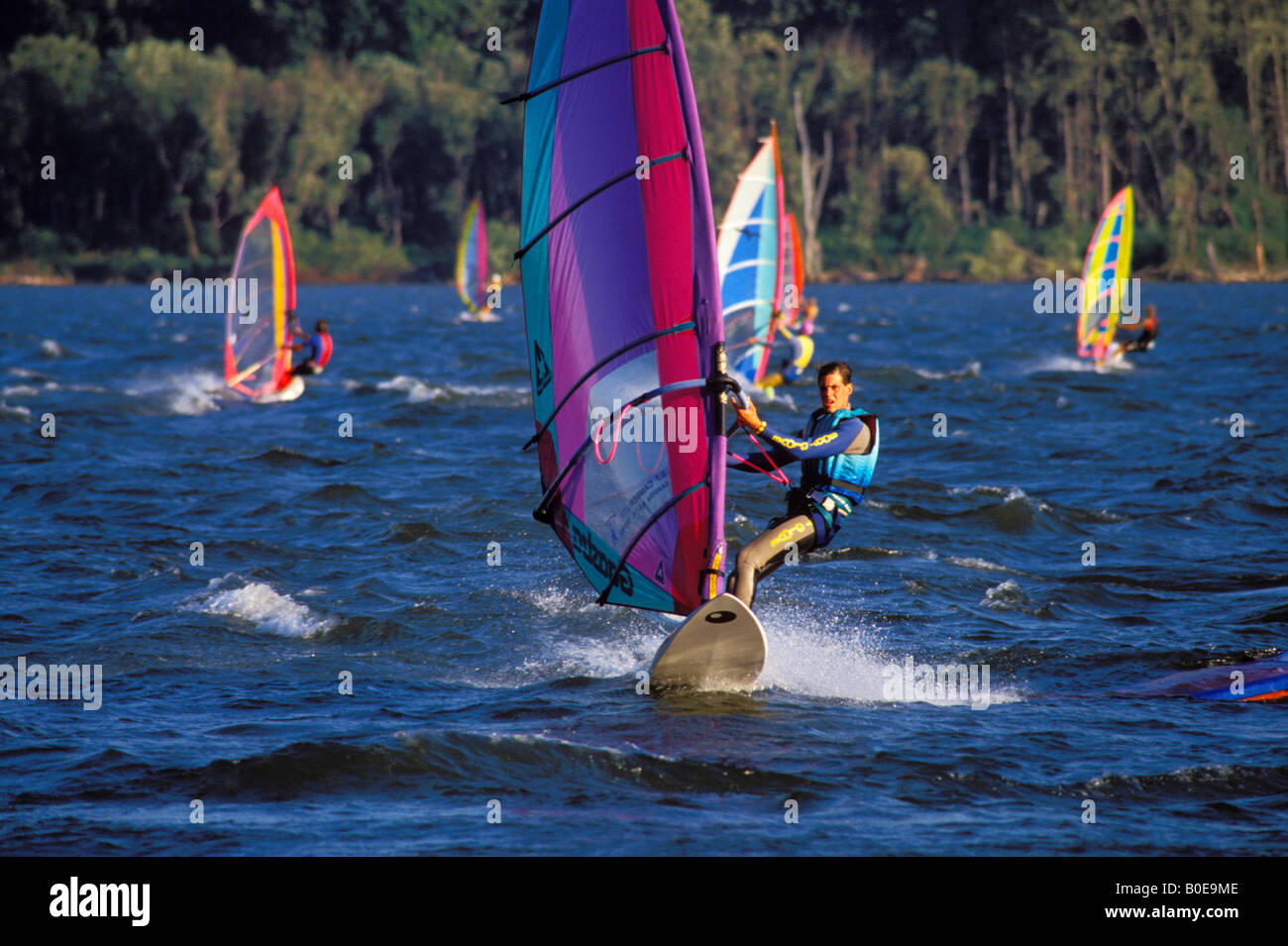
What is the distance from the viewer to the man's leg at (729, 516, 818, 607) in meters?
8.60

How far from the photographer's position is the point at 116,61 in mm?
78125

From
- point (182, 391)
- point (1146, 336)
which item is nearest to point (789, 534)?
point (182, 391)

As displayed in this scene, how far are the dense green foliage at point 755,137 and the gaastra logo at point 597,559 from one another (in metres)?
70.8

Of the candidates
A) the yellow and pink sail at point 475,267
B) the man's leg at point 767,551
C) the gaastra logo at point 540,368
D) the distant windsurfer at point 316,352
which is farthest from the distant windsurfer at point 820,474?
the yellow and pink sail at point 475,267

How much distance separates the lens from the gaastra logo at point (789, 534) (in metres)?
8.71

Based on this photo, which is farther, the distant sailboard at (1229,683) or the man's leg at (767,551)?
the distant sailboard at (1229,683)

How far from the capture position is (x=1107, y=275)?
29422mm

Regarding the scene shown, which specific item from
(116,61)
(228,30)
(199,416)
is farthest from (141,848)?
(228,30)

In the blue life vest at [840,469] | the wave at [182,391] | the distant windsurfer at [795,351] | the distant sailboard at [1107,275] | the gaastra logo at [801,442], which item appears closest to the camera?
the gaastra logo at [801,442]

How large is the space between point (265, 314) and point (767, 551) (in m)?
15.7

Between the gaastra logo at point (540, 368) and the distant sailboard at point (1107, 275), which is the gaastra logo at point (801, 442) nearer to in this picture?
the gaastra logo at point (540, 368)

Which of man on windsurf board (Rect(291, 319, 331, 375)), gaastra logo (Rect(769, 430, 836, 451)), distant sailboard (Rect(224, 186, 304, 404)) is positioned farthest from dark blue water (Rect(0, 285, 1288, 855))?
man on windsurf board (Rect(291, 319, 331, 375))
